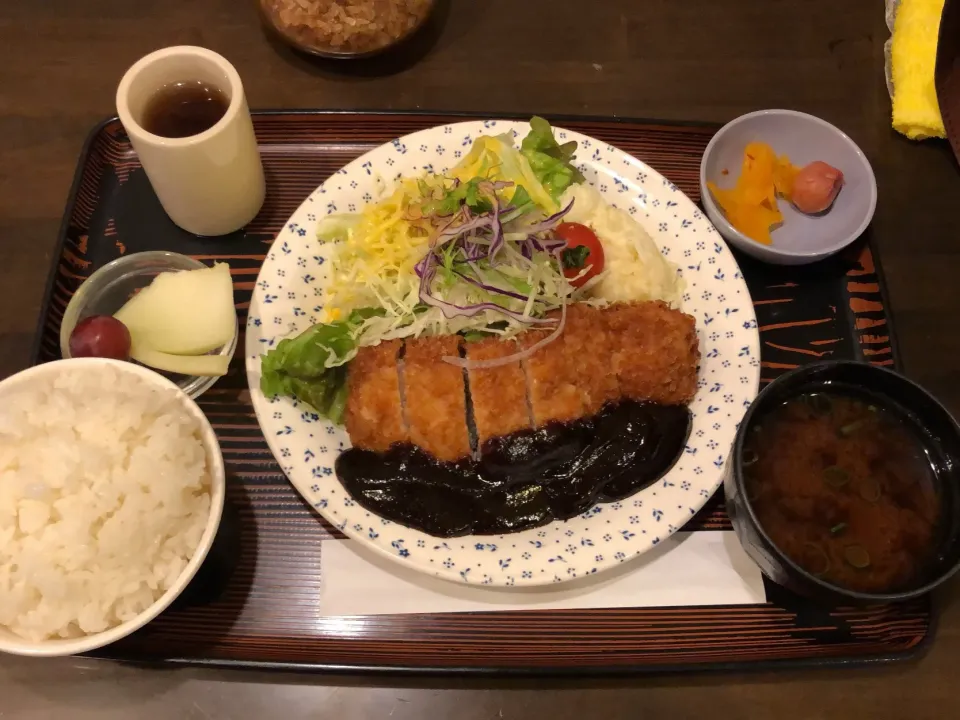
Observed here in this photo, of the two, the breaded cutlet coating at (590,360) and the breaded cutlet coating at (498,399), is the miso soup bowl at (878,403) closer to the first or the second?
the breaded cutlet coating at (590,360)

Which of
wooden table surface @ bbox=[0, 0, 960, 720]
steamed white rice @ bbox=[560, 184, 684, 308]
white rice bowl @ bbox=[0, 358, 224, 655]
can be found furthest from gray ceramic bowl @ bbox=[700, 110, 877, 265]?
white rice bowl @ bbox=[0, 358, 224, 655]

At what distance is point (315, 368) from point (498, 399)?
0.49 metres

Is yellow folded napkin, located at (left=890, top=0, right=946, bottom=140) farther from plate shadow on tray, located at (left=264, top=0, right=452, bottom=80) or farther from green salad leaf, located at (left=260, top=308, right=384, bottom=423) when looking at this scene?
green salad leaf, located at (left=260, top=308, right=384, bottom=423)

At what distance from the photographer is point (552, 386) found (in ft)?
6.03

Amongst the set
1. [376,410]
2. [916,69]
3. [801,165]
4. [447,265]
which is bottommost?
[376,410]

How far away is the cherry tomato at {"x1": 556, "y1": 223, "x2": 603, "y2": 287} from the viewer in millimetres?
2010

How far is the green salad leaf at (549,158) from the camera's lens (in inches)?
81.5

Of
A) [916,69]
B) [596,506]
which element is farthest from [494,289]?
[916,69]

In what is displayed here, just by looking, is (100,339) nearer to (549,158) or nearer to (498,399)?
(498,399)

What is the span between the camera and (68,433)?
1.49m

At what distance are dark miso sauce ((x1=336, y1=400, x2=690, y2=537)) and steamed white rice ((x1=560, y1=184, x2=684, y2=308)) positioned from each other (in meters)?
0.42

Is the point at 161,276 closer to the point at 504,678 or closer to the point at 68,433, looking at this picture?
the point at 68,433

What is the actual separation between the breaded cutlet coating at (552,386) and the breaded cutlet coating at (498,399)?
0.03m

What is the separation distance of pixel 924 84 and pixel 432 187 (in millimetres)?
1902
